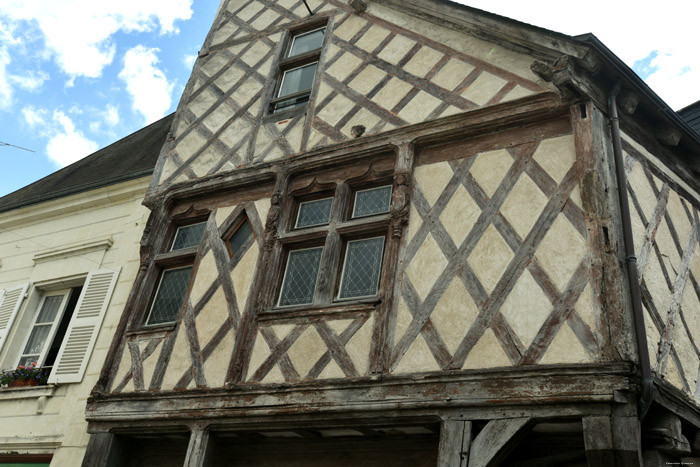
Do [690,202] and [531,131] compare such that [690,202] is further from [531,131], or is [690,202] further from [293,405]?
[293,405]

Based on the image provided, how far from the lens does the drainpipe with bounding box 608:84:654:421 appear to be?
361 cm

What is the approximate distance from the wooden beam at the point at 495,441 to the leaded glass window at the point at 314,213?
2491mm

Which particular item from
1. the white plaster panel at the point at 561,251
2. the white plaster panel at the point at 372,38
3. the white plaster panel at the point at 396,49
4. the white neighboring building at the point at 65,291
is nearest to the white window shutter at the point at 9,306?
the white neighboring building at the point at 65,291

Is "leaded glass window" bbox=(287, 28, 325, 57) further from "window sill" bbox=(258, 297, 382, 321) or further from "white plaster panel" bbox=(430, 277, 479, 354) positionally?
"white plaster panel" bbox=(430, 277, 479, 354)

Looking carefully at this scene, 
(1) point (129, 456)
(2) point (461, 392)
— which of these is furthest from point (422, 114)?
(1) point (129, 456)

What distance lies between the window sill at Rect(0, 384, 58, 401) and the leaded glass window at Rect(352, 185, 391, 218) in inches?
150

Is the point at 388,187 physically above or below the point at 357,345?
above

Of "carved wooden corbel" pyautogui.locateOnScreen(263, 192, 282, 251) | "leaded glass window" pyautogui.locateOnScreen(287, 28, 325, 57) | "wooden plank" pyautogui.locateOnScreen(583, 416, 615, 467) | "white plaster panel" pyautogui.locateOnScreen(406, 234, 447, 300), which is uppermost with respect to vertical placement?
"leaded glass window" pyautogui.locateOnScreen(287, 28, 325, 57)

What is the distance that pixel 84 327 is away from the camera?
6.79 m

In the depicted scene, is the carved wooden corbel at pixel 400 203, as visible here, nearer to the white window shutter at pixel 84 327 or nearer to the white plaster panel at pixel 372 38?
the white plaster panel at pixel 372 38

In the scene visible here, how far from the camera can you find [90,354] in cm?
657

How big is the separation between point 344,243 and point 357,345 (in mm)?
1105

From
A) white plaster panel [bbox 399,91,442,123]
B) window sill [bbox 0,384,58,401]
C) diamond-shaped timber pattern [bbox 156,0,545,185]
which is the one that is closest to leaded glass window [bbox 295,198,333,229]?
diamond-shaped timber pattern [bbox 156,0,545,185]

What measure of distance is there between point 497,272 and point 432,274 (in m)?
0.51
